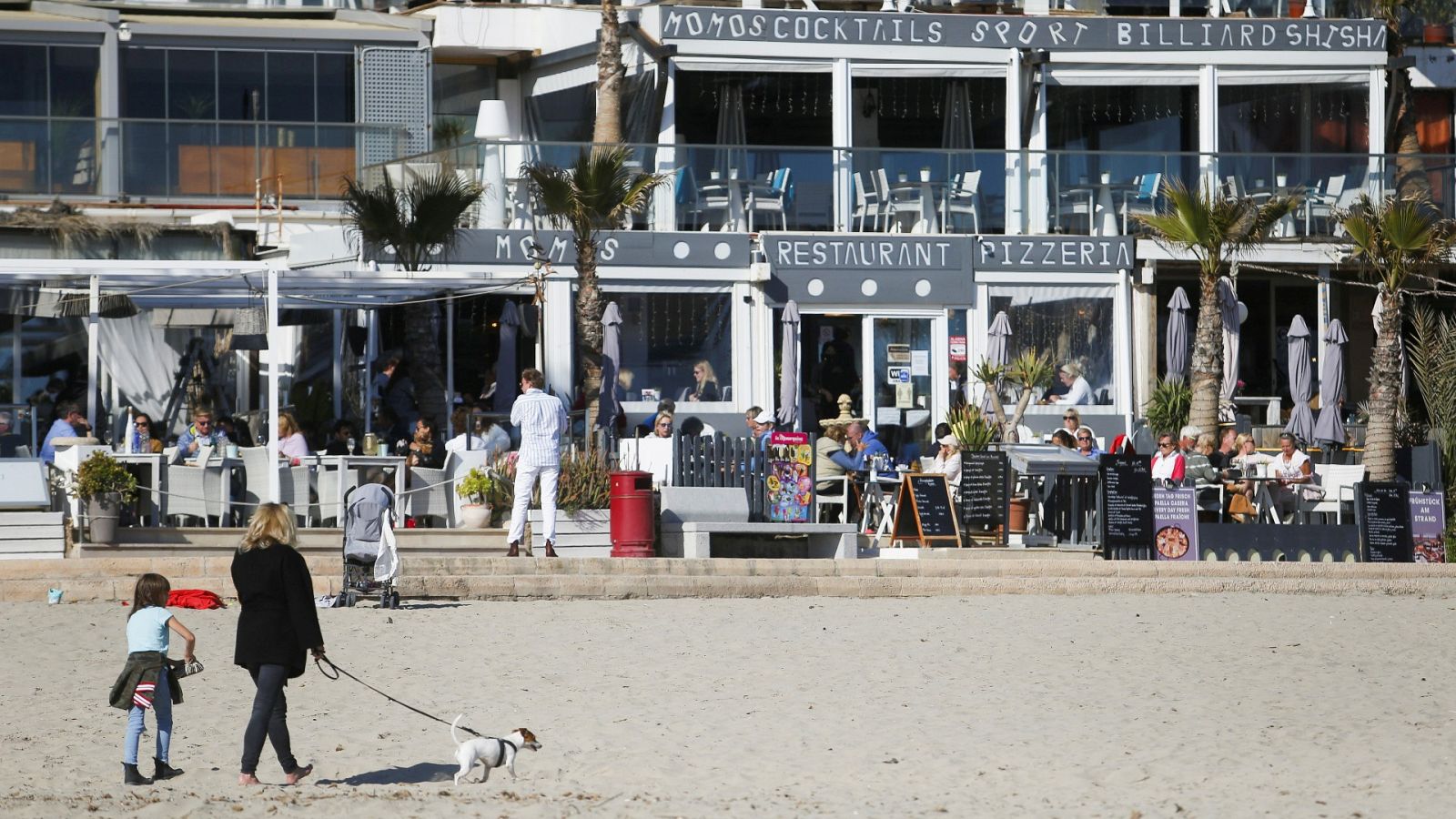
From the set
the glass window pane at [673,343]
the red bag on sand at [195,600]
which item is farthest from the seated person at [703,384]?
the red bag on sand at [195,600]

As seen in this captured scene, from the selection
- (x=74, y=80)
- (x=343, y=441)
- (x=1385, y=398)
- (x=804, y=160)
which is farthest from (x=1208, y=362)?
(x=74, y=80)

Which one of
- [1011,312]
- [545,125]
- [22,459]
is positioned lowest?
[22,459]

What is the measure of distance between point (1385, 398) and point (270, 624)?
1582 cm

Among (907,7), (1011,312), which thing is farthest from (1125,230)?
(907,7)

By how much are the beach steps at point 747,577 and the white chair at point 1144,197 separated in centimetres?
852

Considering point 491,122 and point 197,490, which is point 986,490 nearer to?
point 197,490

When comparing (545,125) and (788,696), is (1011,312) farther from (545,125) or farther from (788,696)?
(788,696)

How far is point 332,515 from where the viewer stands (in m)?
19.2

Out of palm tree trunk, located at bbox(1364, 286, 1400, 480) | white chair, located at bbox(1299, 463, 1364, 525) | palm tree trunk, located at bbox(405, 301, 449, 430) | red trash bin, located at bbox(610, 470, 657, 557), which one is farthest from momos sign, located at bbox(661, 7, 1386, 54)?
red trash bin, located at bbox(610, 470, 657, 557)

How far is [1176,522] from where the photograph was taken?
1922 cm

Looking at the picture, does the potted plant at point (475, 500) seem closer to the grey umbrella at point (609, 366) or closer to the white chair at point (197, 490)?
the white chair at point (197, 490)

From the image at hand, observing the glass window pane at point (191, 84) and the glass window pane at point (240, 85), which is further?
the glass window pane at point (240, 85)

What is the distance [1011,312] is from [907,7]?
453cm

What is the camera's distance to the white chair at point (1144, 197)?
2652 cm
